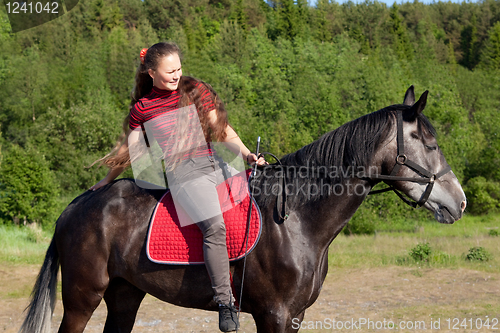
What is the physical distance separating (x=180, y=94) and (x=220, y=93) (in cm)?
4625

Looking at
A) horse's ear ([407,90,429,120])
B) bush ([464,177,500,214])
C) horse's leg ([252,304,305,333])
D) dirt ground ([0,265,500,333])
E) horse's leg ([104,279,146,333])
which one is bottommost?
bush ([464,177,500,214])

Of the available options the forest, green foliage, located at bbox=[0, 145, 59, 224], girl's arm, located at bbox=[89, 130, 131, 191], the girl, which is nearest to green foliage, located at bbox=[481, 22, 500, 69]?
the forest

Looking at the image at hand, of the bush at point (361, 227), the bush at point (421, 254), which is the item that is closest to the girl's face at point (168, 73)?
the bush at point (421, 254)

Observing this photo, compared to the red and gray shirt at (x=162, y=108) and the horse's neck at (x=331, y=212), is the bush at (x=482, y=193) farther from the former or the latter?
the red and gray shirt at (x=162, y=108)

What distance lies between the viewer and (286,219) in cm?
325

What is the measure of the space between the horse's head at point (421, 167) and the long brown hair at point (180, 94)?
1.27 meters

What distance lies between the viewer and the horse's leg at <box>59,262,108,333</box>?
3.49 m

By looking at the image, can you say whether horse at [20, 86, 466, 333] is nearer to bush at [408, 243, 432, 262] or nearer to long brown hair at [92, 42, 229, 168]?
long brown hair at [92, 42, 229, 168]

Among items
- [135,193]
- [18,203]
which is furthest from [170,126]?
[18,203]

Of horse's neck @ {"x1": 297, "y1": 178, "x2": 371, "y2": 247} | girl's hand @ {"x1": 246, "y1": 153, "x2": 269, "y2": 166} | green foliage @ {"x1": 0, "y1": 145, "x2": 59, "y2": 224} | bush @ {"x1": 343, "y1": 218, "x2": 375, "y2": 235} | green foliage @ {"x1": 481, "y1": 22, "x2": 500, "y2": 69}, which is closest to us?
horse's neck @ {"x1": 297, "y1": 178, "x2": 371, "y2": 247}

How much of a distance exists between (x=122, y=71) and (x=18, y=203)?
3081 cm

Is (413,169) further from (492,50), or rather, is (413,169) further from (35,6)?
(492,50)

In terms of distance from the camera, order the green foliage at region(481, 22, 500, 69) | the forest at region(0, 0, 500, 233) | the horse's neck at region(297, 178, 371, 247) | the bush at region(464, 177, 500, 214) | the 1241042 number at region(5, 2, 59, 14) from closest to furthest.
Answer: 1. the horse's neck at region(297, 178, 371, 247)
2. the 1241042 number at region(5, 2, 59, 14)
3. the forest at region(0, 0, 500, 233)
4. the bush at region(464, 177, 500, 214)
5. the green foliage at region(481, 22, 500, 69)

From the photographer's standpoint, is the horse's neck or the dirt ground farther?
the dirt ground
